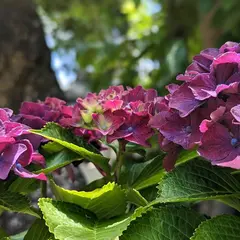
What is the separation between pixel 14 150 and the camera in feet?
2.03

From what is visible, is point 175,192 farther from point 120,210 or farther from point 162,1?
point 162,1

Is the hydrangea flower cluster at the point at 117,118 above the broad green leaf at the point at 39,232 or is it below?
above

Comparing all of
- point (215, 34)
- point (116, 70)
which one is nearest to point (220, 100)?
point (215, 34)

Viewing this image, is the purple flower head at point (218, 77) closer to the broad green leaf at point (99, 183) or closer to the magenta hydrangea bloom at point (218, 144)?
the magenta hydrangea bloom at point (218, 144)

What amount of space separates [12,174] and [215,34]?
1837 millimetres

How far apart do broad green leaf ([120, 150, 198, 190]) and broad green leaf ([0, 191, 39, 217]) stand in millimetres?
164

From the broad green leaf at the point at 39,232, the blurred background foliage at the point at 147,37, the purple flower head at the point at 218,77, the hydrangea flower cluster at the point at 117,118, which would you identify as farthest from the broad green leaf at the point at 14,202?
the blurred background foliage at the point at 147,37

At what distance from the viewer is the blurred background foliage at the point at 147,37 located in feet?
7.05

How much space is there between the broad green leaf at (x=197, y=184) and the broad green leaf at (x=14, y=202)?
17 centimetres

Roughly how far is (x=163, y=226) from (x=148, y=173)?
16 centimetres

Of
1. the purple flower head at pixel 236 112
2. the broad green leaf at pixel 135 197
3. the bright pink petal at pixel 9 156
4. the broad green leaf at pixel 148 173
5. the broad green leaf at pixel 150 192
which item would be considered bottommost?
the broad green leaf at pixel 150 192

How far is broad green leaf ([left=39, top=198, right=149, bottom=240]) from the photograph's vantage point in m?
0.57

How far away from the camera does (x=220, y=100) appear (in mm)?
584

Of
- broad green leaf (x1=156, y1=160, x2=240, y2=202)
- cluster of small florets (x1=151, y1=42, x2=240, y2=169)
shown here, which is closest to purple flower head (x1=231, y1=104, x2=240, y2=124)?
cluster of small florets (x1=151, y1=42, x2=240, y2=169)
